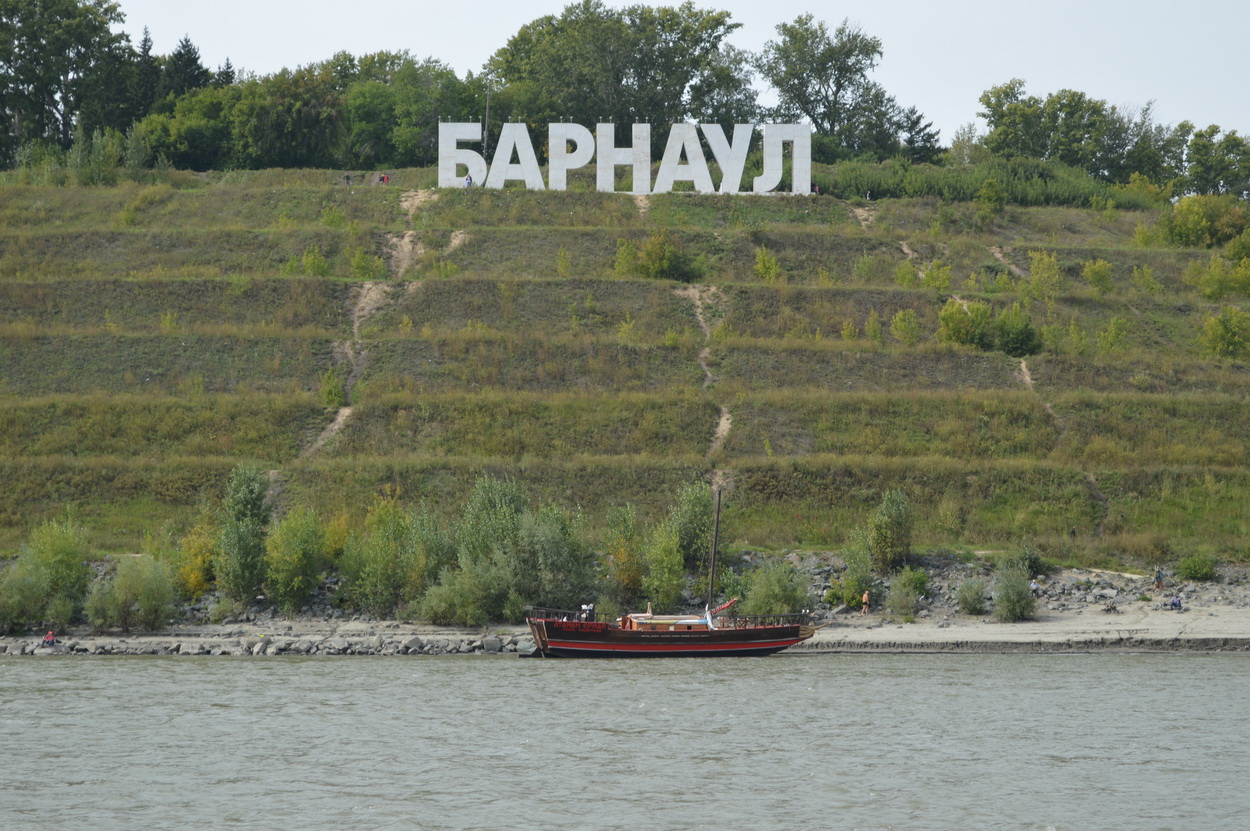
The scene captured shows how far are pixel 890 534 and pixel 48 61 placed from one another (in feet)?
266

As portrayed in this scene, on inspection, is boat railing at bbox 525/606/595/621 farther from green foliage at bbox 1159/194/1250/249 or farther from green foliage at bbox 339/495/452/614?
green foliage at bbox 1159/194/1250/249

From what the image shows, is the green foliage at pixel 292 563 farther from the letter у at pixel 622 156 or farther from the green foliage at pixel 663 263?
the letter у at pixel 622 156

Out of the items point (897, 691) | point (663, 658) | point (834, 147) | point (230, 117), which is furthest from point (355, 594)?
point (834, 147)

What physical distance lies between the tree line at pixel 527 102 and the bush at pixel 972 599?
6493 centimetres

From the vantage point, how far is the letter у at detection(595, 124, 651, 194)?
78.0m

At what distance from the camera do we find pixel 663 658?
1465 inches

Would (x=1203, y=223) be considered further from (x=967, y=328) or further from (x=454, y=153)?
(x=454, y=153)

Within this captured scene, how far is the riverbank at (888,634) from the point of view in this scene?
123 feet

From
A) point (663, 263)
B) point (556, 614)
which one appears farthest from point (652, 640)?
point (663, 263)

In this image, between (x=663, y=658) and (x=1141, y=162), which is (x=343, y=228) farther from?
(x=1141, y=162)

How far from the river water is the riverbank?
0.96 metres

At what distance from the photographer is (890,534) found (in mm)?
42906

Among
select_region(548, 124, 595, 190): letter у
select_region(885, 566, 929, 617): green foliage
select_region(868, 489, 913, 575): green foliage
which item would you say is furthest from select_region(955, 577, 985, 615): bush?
select_region(548, 124, 595, 190): letter у

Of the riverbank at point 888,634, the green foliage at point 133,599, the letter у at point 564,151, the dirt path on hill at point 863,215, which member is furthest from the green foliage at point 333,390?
the dirt path on hill at point 863,215
